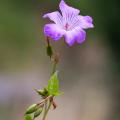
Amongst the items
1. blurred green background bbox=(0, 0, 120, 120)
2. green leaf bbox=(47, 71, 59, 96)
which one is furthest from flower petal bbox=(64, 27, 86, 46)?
blurred green background bbox=(0, 0, 120, 120)

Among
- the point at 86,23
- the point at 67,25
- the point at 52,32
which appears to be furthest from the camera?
the point at 67,25

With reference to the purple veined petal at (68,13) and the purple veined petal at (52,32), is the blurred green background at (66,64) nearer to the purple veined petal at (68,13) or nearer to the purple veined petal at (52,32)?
the purple veined petal at (68,13)

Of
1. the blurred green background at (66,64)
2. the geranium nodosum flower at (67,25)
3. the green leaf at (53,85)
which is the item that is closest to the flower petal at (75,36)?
the geranium nodosum flower at (67,25)

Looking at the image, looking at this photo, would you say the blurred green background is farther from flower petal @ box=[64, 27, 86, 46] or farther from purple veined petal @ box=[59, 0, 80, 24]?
flower petal @ box=[64, 27, 86, 46]

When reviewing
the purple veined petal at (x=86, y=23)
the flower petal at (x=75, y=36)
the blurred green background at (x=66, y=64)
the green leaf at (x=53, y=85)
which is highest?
the purple veined petal at (x=86, y=23)

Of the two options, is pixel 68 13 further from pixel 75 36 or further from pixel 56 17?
pixel 75 36

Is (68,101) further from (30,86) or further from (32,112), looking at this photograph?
(32,112)

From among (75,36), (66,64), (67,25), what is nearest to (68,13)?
(67,25)
